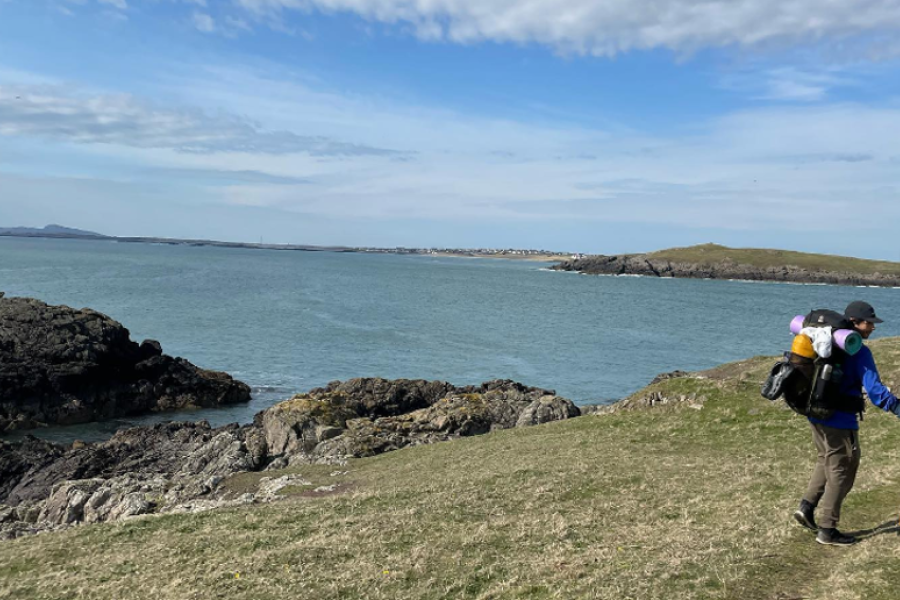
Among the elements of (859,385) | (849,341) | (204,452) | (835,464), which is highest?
(849,341)

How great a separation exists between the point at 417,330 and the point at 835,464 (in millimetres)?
76062

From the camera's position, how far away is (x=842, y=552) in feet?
33.5

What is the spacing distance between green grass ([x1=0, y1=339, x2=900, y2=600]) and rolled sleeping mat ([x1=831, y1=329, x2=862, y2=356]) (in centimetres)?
296

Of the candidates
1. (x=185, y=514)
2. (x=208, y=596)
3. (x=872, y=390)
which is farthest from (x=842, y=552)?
(x=185, y=514)

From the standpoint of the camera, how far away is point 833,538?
1052 centimetres

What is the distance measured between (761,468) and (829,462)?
6.66m

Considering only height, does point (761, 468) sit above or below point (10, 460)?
above

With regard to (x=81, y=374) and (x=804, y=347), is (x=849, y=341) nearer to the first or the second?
(x=804, y=347)

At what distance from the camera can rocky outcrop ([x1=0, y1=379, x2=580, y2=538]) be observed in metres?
21.0

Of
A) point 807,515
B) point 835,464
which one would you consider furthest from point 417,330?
point 835,464

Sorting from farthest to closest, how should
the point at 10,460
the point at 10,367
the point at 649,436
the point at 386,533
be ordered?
1. the point at 10,367
2. the point at 10,460
3. the point at 649,436
4. the point at 386,533

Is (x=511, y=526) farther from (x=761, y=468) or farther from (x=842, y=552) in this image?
(x=761, y=468)

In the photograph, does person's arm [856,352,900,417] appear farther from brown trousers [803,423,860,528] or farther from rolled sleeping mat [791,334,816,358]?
brown trousers [803,423,860,528]

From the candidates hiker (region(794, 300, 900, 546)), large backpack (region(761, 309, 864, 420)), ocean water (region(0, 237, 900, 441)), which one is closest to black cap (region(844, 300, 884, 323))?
hiker (region(794, 300, 900, 546))
